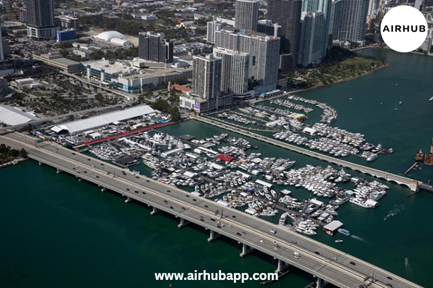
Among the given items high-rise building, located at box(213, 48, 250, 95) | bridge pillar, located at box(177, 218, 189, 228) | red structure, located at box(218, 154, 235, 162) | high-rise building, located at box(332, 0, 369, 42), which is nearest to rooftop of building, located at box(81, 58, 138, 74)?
high-rise building, located at box(213, 48, 250, 95)

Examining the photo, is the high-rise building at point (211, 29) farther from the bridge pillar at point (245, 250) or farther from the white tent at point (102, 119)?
the bridge pillar at point (245, 250)

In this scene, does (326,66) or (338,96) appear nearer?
(338,96)

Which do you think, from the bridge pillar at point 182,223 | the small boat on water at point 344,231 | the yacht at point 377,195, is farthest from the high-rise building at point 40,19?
the small boat on water at point 344,231

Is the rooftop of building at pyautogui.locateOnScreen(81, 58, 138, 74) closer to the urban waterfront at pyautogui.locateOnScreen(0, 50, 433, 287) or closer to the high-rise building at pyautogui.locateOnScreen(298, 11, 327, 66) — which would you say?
the urban waterfront at pyautogui.locateOnScreen(0, 50, 433, 287)

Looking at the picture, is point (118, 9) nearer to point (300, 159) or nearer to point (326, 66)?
point (326, 66)

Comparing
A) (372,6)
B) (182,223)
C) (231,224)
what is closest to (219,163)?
(182,223)

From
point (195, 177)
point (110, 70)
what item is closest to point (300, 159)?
point (195, 177)
